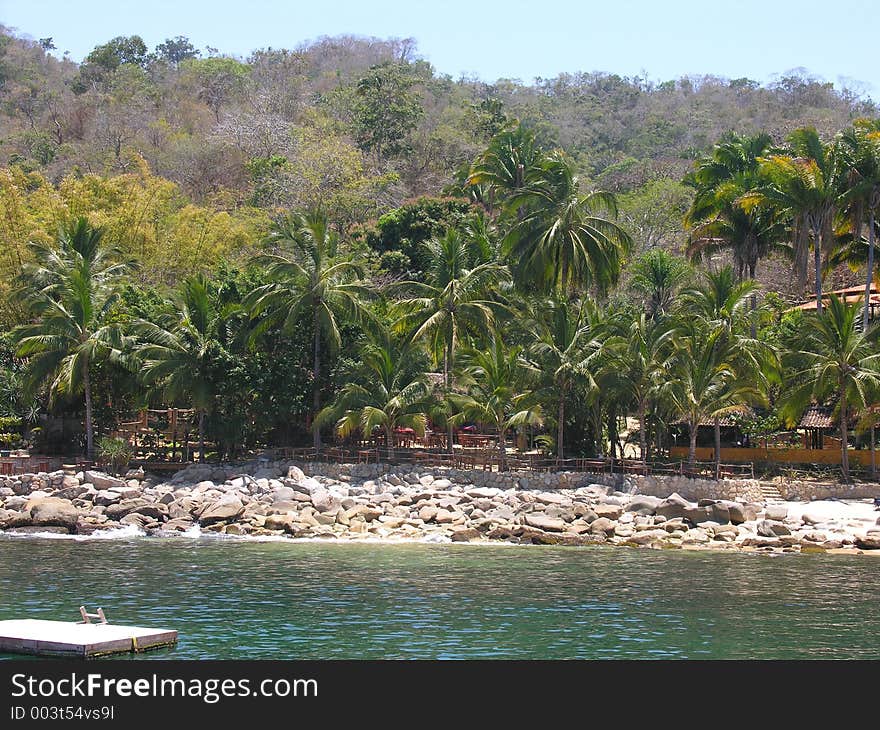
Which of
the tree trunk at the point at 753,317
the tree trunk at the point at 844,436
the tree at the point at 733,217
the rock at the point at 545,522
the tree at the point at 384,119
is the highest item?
the tree at the point at 384,119

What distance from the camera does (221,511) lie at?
1331 inches

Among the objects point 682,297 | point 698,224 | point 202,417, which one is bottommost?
point 202,417

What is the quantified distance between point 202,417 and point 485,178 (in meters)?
18.7

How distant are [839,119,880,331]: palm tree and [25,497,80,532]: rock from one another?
88.4 feet

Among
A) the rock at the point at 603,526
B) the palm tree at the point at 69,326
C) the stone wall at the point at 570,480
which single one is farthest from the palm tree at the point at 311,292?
the rock at the point at 603,526

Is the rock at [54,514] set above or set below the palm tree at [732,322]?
below

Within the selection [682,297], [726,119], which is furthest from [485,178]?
[726,119]

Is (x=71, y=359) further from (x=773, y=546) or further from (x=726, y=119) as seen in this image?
(x=726, y=119)

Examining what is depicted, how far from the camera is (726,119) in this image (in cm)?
11238

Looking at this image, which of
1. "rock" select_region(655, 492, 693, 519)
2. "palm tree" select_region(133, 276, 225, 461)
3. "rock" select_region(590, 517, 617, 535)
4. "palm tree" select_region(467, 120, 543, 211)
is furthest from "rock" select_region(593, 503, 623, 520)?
"palm tree" select_region(467, 120, 543, 211)

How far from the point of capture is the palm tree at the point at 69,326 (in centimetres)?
3928

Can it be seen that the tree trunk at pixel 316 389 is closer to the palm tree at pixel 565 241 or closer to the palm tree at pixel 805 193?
the palm tree at pixel 565 241

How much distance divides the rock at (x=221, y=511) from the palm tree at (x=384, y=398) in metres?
4.61

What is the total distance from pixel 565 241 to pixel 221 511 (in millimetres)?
17400
